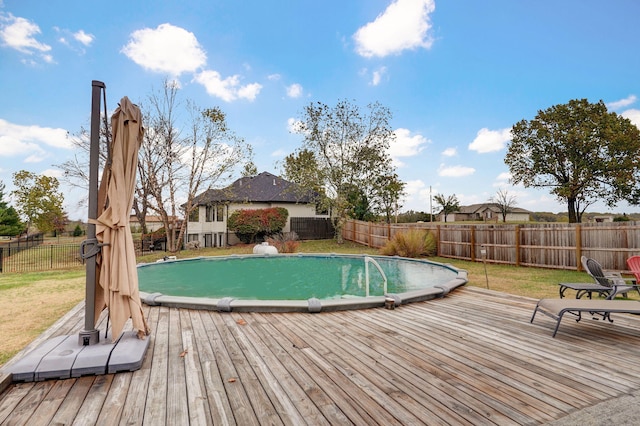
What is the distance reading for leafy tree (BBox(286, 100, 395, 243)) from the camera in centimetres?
2203

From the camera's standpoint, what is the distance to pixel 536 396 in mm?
2549

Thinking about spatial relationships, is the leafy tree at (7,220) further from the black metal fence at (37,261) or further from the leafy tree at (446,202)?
the leafy tree at (446,202)

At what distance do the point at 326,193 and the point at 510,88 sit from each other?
12291 mm

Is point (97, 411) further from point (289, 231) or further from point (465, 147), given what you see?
point (465, 147)

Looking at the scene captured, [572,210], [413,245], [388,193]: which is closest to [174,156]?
[413,245]

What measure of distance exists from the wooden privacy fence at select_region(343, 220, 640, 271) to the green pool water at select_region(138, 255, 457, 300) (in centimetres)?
281

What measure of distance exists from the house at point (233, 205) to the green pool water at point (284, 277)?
9959 mm

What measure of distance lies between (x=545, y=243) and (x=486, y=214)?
51.0 m

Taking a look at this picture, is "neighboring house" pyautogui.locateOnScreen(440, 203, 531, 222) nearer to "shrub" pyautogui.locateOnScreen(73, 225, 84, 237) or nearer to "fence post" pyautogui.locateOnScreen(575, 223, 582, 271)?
"fence post" pyautogui.locateOnScreen(575, 223, 582, 271)

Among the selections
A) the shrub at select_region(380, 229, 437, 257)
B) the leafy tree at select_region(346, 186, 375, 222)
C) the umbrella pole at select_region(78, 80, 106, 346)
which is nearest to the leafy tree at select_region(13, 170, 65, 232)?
the leafy tree at select_region(346, 186, 375, 222)

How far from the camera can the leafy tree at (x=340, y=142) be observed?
22.0m

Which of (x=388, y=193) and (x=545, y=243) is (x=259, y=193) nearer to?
(x=388, y=193)

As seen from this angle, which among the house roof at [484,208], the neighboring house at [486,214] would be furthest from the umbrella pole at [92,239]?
the neighboring house at [486,214]

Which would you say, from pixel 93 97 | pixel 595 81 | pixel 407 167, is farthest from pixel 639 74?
pixel 93 97
